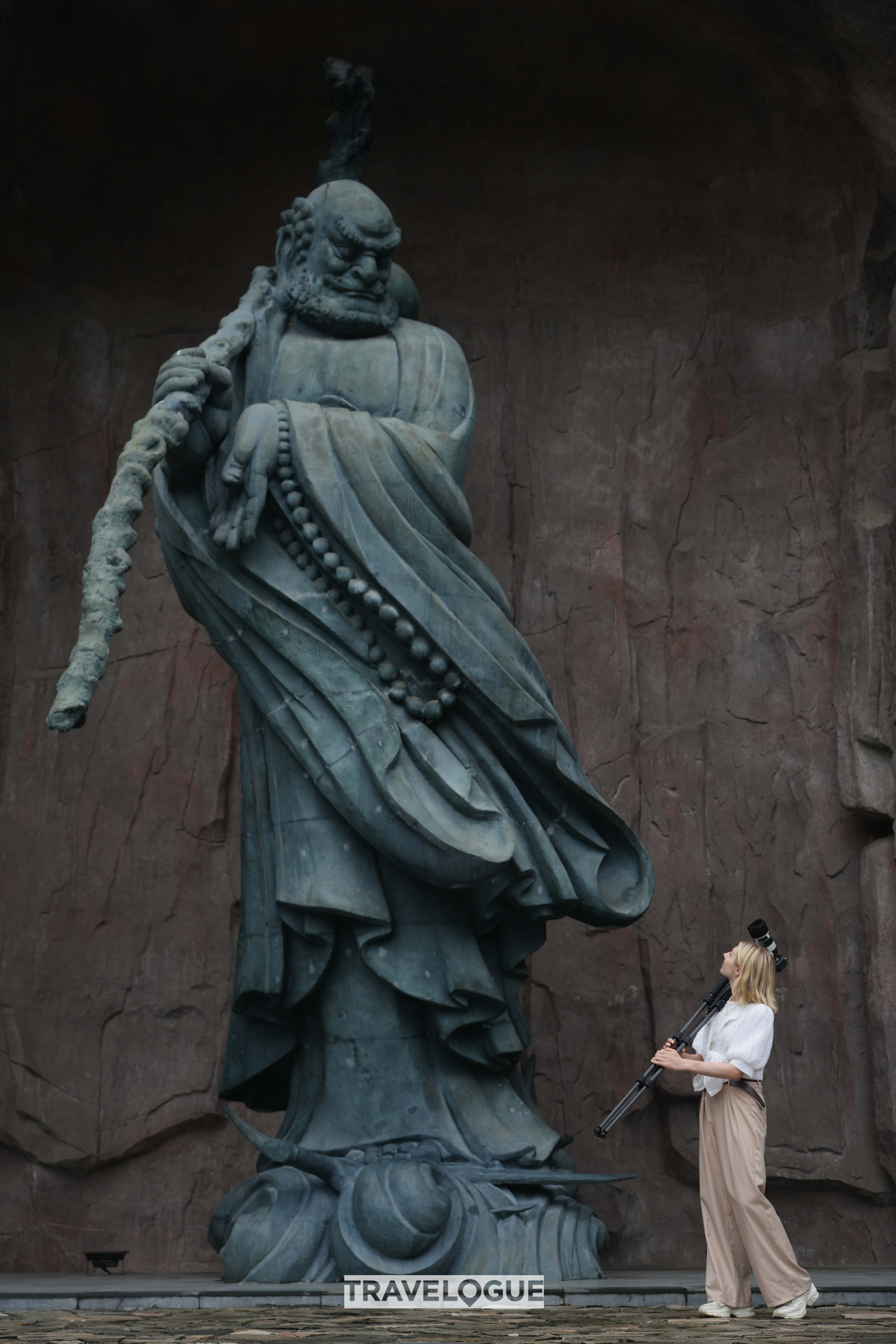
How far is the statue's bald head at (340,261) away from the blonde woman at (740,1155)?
220cm

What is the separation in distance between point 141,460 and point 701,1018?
200cm

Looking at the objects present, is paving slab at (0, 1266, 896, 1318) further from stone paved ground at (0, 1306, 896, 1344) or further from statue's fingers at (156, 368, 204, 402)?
statue's fingers at (156, 368, 204, 402)

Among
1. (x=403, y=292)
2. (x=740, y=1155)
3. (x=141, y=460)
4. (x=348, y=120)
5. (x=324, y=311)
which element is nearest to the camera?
(x=740, y=1155)

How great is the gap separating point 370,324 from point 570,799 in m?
1.48

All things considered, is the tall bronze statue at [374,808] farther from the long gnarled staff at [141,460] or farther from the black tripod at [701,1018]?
the black tripod at [701,1018]

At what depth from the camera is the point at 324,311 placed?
617 centimetres

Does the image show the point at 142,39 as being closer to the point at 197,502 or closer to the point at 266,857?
the point at 197,502

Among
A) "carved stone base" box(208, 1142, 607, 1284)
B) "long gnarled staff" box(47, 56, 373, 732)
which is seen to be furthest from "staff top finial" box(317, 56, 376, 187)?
"carved stone base" box(208, 1142, 607, 1284)

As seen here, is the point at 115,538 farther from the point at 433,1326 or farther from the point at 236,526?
the point at 433,1326

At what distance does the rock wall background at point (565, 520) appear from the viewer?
271 inches

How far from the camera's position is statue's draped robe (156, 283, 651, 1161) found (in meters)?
5.70

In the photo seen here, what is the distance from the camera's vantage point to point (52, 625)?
24.1 ft

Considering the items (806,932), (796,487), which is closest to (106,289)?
(796,487)

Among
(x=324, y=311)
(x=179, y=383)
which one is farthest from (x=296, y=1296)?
(x=324, y=311)
